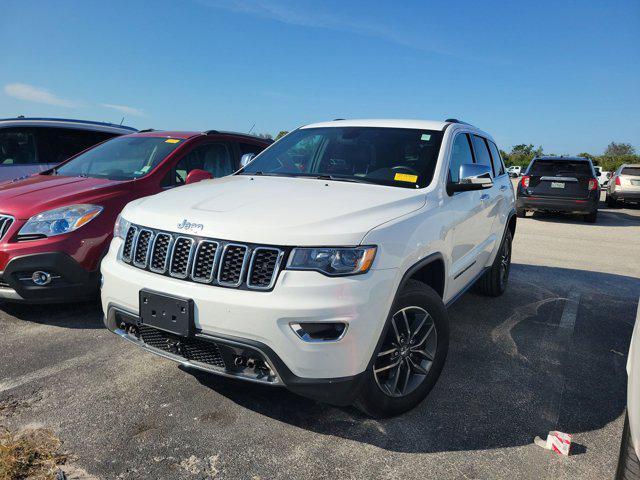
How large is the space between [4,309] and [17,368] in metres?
1.41

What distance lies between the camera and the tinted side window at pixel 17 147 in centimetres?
671

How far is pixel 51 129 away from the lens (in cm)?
698

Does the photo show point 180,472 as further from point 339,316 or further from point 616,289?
point 616,289

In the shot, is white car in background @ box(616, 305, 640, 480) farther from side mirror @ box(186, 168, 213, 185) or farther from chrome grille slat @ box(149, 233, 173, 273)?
side mirror @ box(186, 168, 213, 185)

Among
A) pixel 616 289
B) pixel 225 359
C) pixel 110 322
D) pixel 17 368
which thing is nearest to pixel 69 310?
pixel 17 368

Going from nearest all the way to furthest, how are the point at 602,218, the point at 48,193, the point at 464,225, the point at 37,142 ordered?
the point at 464,225, the point at 48,193, the point at 37,142, the point at 602,218

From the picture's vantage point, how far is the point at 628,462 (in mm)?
1850

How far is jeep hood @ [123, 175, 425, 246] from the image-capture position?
7.70 ft

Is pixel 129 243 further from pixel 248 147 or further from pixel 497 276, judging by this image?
pixel 497 276

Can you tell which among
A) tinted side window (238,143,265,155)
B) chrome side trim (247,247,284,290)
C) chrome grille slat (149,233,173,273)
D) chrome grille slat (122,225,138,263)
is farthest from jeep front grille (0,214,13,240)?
tinted side window (238,143,265,155)

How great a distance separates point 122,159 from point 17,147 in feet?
9.08

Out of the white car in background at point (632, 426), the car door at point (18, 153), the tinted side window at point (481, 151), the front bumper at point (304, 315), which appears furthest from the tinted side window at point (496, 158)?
the car door at point (18, 153)

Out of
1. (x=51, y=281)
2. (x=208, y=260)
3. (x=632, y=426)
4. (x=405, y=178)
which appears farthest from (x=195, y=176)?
(x=632, y=426)

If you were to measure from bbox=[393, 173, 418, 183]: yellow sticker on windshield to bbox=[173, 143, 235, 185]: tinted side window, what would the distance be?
8.26 feet
